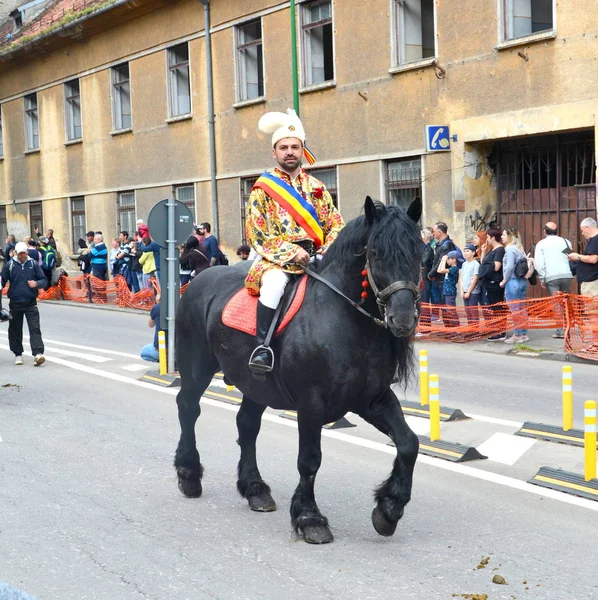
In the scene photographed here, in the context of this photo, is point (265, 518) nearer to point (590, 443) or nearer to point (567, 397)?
point (590, 443)

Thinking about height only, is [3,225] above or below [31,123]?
below

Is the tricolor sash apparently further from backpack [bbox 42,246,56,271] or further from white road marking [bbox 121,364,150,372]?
backpack [bbox 42,246,56,271]

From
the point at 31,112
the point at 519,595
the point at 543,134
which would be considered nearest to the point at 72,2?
the point at 31,112

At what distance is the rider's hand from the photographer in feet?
20.1

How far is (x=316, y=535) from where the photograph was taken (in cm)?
583

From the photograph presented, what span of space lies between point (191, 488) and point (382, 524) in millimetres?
1760

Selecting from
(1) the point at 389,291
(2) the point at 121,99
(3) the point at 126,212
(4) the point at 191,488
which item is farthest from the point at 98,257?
(1) the point at 389,291

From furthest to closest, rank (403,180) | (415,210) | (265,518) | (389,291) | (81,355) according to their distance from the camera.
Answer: (403,180), (81,355), (265,518), (415,210), (389,291)

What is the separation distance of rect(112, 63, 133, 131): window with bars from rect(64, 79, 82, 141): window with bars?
301cm

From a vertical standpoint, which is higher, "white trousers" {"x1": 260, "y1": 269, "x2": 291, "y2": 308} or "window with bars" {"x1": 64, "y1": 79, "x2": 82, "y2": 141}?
"window with bars" {"x1": 64, "y1": 79, "x2": 82, "y2": 141}

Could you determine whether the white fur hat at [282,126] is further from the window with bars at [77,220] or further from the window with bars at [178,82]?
the window with bars at [77,220]

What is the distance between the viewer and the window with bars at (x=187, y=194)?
2934 centimetres

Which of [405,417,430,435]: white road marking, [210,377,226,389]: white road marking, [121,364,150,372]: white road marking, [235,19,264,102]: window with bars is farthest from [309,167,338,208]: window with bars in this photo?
[405,417,430,435]: white road marking

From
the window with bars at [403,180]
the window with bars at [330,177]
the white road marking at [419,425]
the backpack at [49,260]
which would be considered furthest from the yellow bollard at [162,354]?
the backpack at [49,260]
